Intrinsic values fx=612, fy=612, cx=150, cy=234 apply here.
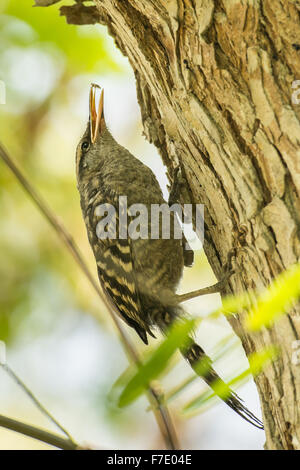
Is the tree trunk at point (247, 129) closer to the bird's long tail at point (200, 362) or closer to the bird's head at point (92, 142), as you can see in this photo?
the bird's long tail at point (200, 362)

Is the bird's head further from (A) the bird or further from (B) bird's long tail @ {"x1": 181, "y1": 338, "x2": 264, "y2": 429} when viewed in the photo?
(B) bird's long tail @ {"x1": 181, "y1": 338, "x2": 264, "y2": 429}

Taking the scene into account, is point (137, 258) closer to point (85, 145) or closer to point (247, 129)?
point (85, 145)

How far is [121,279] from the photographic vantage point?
10.6 feet

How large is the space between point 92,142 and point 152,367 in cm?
301

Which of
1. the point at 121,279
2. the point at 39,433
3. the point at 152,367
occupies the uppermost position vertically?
the point at 121,279

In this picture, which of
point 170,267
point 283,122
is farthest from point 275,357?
point 170,267

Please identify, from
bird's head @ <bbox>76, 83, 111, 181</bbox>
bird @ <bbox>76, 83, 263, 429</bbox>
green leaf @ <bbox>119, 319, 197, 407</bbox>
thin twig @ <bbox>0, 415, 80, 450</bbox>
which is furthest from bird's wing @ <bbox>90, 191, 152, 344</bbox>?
green leaf @ <bbox>119, 319, 197, 407</bbox>

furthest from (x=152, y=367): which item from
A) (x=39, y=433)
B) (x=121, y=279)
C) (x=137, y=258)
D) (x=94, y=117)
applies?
(x=94, y=117)

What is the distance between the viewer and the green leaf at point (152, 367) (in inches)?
47.3

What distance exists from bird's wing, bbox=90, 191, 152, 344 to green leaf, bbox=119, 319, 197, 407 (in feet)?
6.41

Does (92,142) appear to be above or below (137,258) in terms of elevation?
above

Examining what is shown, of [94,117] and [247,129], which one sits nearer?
[247,129]
